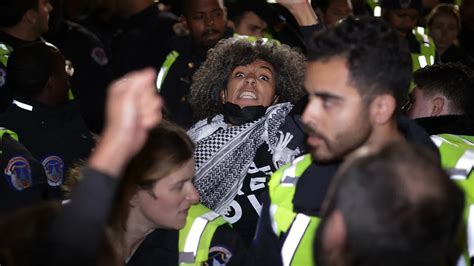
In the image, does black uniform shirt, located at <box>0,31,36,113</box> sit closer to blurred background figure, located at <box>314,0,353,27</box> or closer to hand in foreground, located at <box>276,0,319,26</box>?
hand in foreground, located at <box>276,0,319,26</box>

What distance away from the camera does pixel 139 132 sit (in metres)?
1.96

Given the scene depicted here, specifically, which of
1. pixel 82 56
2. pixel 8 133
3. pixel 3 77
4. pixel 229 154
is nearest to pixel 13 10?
pixel 3 77

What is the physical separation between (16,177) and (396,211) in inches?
106

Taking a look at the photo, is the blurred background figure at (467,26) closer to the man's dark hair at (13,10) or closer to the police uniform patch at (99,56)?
the police uniform patch at (99,56)

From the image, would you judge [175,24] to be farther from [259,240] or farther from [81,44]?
[259,240]

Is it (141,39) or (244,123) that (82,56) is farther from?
(244,123)

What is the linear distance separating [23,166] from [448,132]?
6.32 feet

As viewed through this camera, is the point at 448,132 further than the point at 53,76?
No

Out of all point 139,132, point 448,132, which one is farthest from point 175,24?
point 139,132

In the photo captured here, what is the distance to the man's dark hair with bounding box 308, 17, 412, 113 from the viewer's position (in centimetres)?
284

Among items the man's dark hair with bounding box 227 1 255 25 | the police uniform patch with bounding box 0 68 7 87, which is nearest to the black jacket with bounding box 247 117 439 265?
the police uniform patch with bounding box 0 68 7 87

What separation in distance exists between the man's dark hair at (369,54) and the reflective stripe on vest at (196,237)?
838mm

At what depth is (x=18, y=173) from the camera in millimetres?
4230

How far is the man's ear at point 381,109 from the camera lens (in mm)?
2834
